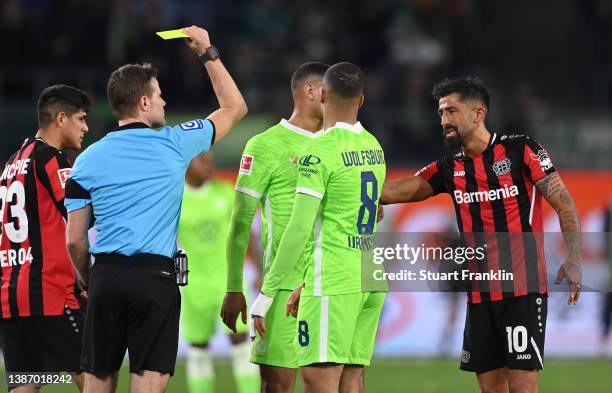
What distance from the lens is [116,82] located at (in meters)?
6.50

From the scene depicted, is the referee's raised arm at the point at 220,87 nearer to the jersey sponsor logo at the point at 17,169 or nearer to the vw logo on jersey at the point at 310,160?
the vw logo on jersey at the point at 310,160

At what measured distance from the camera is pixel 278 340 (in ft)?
24.3

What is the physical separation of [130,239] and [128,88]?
868 mm

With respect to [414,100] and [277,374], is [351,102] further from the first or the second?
[414,100]

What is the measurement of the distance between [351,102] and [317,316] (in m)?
1.31

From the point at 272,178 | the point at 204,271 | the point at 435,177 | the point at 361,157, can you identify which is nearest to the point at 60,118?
the point at 272,178

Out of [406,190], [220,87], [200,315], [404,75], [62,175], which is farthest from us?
[404,75]

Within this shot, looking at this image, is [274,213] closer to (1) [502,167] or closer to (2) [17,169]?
(1) [502,167]

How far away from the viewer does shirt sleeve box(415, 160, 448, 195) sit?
7.84 metres

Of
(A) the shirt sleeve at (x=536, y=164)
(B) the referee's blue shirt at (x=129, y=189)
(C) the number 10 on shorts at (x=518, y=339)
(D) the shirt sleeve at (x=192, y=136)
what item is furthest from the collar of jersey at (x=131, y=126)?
(C) the number 10 on shorts at (x=518, y=339)

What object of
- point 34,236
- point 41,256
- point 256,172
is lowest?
point 41,256

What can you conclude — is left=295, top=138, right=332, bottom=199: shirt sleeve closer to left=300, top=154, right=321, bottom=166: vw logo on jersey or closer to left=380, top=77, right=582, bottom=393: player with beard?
left=300, top=154, right=321, bottom=166: vw logo on jersey

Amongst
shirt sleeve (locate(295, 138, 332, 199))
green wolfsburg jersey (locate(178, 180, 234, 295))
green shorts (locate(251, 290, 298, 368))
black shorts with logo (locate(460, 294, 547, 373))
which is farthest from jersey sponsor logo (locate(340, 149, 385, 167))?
green wolfsburg jersey (locate(178, 180, 234, 295))

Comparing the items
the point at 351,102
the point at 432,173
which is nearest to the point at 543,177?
the point at 432,173
